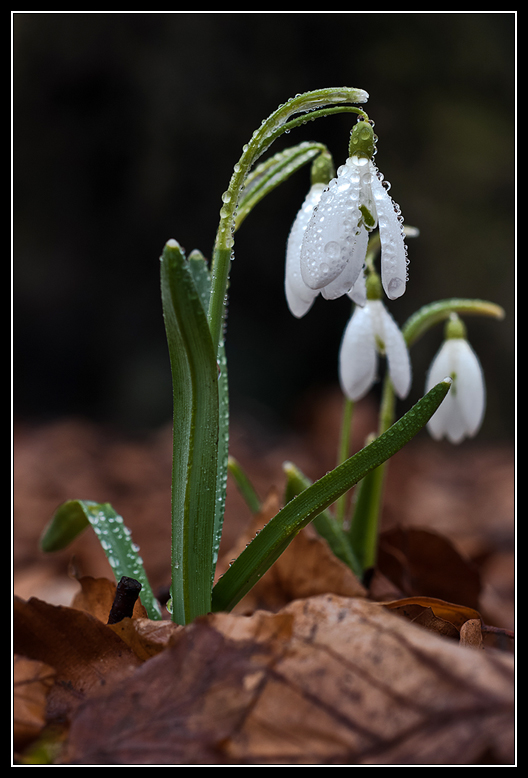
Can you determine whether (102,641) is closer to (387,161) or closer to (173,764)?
(173,764)

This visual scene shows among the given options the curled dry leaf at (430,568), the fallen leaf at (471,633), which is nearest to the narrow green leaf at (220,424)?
the fallen leaf at (471,633)

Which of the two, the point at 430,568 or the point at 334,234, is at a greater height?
the point at 334,234

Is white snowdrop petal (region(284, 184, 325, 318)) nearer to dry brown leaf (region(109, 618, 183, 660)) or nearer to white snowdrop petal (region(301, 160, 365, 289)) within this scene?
white snowdrop petal (region(301, 160, 365, 289))

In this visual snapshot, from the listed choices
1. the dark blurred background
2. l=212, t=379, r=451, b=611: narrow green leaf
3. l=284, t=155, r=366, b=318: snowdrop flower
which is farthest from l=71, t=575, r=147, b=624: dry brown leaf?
the dark blurred background

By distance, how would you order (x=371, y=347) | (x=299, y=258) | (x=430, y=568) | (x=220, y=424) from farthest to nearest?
(x=430, y=568)
(x=371, y=347)
(x=220, y=424)
(x=299, y=258)

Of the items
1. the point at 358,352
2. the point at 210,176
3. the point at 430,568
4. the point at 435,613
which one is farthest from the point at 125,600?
the point at 210,176

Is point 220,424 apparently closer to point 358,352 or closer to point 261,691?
point 358,352

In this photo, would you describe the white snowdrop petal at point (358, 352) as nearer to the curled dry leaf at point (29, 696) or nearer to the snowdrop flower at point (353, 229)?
the snowdrop flower at point (353, 229)
